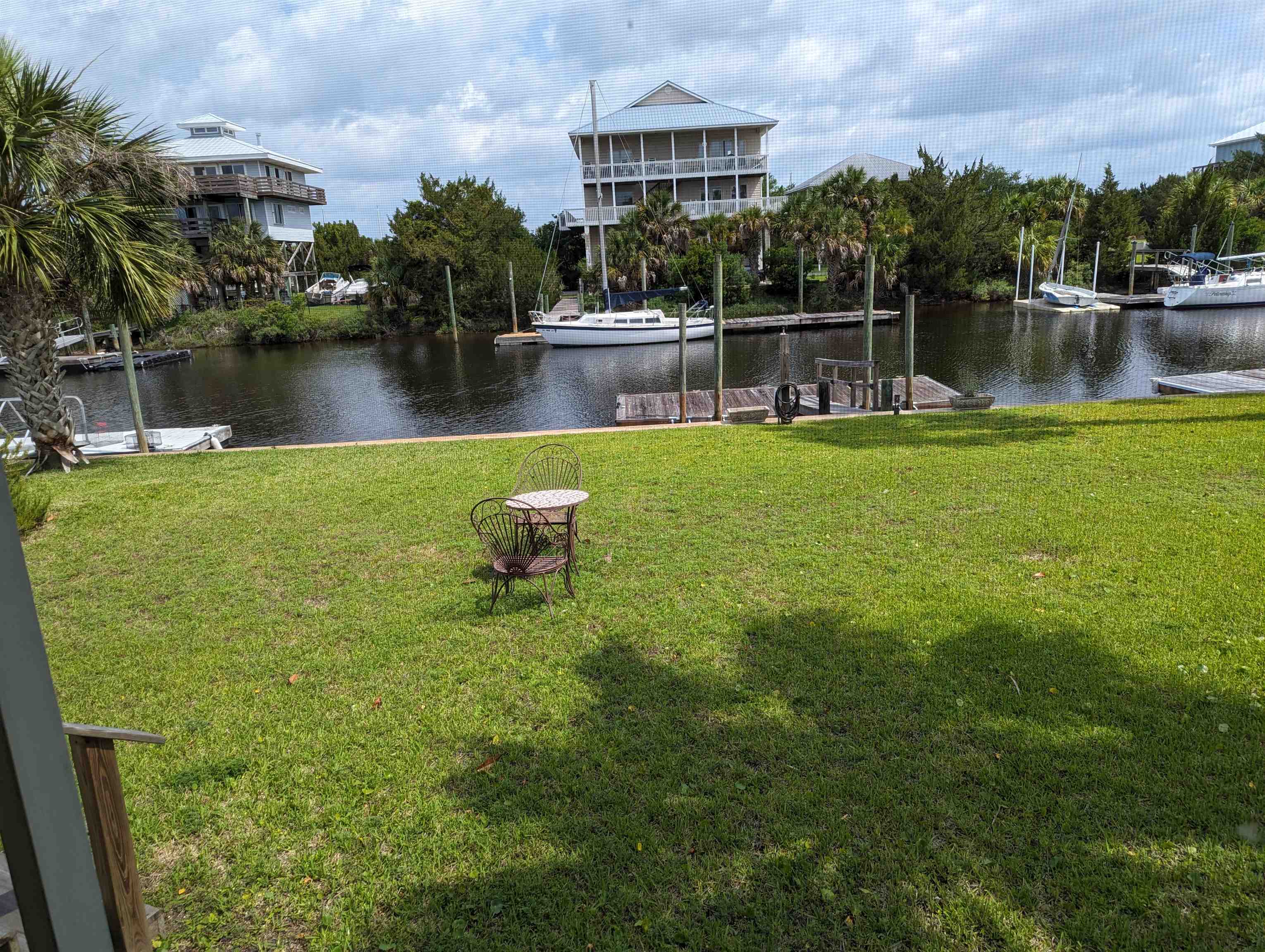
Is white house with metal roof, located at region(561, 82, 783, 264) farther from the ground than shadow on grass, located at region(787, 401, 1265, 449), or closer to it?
farther from the ground

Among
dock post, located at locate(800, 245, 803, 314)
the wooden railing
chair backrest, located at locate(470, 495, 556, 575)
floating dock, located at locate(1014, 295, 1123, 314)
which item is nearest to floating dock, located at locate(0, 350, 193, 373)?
dock post, located at locate(800, 245, 803, 314)

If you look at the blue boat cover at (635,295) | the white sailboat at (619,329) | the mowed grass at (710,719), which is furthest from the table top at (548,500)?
the blue boat cover at (635,295)

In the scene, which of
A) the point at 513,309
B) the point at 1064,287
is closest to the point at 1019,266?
the point at 1064,287

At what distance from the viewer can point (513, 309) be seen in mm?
46688

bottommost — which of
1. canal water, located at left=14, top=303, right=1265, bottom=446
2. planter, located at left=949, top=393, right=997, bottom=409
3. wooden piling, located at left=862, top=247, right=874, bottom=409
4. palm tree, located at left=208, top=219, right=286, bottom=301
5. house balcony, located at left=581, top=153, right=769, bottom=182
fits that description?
canal water, located at left=14, top=303, right=1265, bottom=446

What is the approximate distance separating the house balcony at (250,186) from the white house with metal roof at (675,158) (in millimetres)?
17481

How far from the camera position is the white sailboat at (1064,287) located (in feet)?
150

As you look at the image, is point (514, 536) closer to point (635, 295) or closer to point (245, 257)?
point (635, 295)

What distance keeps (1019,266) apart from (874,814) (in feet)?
172

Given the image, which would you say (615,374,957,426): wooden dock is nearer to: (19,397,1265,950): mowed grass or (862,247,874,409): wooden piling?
(862,247,874,409): wooden piling

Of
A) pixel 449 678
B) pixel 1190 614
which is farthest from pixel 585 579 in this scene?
pixel 1190 614

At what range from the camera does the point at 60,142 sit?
1012cm

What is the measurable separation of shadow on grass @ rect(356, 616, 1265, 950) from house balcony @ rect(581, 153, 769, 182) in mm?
46557

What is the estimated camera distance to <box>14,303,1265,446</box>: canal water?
23125 millimetres
